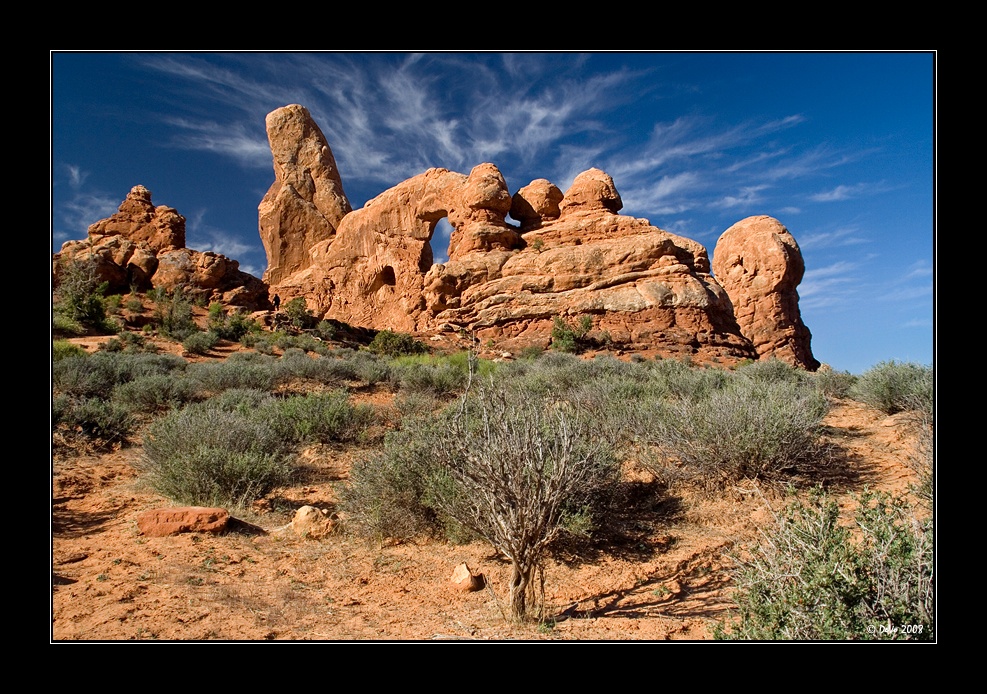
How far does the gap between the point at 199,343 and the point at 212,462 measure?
54.6ft

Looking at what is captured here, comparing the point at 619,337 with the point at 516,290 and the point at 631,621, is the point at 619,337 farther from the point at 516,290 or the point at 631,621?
the point at 631,621

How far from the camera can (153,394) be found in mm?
9602

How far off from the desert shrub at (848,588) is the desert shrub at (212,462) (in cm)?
485

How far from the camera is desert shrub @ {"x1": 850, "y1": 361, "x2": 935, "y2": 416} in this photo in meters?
7.09

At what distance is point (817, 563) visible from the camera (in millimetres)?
2299

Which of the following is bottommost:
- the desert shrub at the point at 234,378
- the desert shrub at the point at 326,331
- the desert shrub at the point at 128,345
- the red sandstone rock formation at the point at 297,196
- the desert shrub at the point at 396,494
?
the desert shrub at the point at 396,494

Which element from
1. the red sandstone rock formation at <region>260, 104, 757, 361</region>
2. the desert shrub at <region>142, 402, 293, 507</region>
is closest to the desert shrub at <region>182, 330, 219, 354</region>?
the red sandstone rock formation at <region>260, 104, 757, 361</region>

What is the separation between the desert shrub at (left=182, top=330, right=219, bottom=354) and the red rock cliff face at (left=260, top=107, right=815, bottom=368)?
11.5 metres

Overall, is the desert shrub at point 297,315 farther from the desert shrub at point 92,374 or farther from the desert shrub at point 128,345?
the desert shrub at point 92,374

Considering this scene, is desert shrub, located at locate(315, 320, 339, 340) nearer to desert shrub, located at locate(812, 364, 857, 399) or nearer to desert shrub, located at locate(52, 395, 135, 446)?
desert shrub, located at locate(52, 395, 135, 446)

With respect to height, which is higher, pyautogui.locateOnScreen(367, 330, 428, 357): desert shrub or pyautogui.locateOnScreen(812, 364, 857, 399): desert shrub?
pyautogui.locateOnScreen(367, 330, 428, 357): desert shrub

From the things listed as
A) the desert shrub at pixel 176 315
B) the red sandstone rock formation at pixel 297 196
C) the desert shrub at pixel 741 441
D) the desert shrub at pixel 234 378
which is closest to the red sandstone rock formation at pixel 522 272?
the red sandstone rock formation at pixel 297 196

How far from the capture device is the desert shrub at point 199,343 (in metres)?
19.6

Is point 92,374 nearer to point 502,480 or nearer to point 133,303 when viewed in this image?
point 502,480
